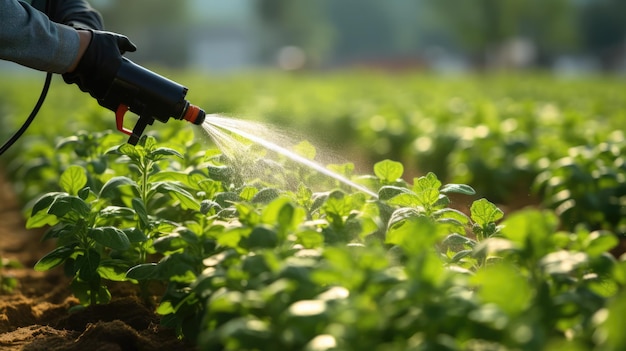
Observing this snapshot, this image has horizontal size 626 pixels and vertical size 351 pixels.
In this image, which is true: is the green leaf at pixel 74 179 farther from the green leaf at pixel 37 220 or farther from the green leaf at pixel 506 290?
the green leaf at pixel 506 290

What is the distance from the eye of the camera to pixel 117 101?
300cm

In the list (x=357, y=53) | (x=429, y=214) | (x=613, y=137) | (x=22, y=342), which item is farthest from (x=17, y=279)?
(x=357, y=53)

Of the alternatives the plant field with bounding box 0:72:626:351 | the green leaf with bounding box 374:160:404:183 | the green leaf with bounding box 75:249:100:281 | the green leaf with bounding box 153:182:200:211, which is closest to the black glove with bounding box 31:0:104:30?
the plant field with bounding box 0:72:626:351

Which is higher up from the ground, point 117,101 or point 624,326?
point 117,101

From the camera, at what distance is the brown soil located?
2.69 meters

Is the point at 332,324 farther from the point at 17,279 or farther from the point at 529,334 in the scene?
the point at 17,279

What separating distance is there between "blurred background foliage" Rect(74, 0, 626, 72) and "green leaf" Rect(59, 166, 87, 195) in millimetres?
47810

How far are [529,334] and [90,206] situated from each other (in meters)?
1.82

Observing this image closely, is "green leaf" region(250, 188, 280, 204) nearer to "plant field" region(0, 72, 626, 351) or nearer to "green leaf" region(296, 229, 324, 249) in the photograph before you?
"plant field" region(0, 72, 626, 351)

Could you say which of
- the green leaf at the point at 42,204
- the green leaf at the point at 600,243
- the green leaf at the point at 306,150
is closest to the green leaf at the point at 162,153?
the green leaf at the point at 42,204

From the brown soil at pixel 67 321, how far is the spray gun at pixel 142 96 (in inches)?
26.0

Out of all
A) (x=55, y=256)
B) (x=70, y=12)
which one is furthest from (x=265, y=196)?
(x=70, y=12)

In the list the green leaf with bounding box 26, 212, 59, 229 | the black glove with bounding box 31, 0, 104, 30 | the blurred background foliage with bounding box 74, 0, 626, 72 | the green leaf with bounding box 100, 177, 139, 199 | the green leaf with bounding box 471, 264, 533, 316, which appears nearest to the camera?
the green leaf with bounding box 471, 264, 533, 316

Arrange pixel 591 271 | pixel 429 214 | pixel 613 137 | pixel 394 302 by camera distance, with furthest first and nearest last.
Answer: pixel 613 137 → pixel 429 214 → pixel 591 271 → pixel 394 302
